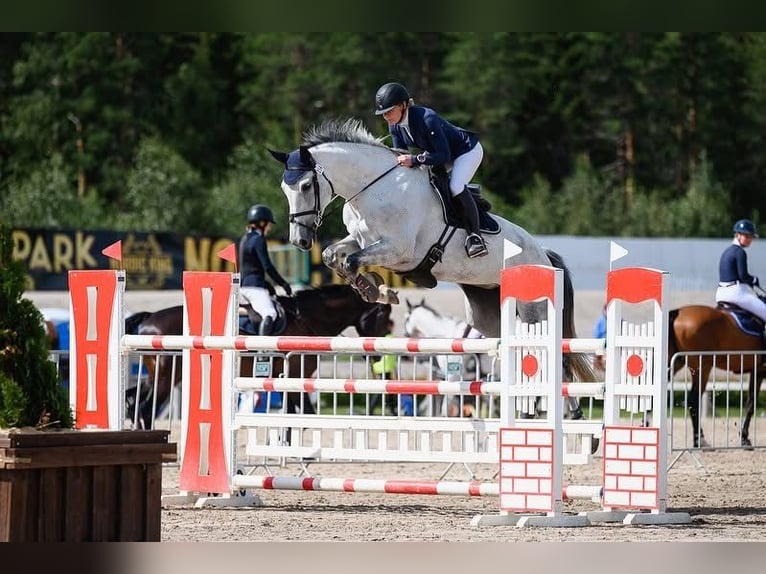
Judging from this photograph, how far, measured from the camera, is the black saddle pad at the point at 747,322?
1019 centimetres

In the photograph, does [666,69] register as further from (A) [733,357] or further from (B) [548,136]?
(A) [733,357]

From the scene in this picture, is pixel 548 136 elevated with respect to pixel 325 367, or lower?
elevated

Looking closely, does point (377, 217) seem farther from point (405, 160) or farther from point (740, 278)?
point (740, 278)

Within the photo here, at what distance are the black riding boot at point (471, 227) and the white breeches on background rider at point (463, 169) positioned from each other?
0.03 metres

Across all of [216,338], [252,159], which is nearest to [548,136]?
[252,159]

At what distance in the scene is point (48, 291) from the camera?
57.8 ft

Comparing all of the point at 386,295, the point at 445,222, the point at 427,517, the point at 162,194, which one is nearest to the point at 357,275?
the point at 386,295

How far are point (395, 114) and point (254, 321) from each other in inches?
124

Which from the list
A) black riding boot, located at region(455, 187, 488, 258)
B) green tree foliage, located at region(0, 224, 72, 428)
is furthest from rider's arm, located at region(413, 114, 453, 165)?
green tree foliage, located at region(0, 224, 72, 428)

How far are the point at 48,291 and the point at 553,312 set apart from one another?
43.1 ft

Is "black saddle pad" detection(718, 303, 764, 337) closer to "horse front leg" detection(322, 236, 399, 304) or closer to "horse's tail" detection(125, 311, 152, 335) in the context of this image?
"horse's tail" detection(125, 311, 152, 335)

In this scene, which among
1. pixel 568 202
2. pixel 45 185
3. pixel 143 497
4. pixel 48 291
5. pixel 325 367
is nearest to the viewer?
pixel 143 497

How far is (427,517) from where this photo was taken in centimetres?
613

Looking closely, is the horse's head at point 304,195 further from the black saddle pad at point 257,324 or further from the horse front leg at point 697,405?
the horse front leg at point 697,405
